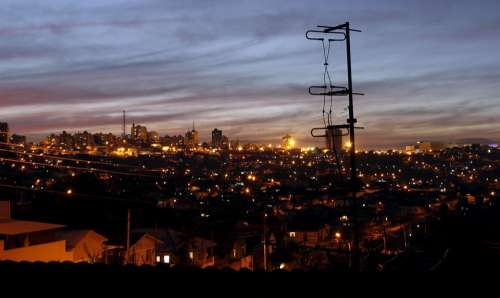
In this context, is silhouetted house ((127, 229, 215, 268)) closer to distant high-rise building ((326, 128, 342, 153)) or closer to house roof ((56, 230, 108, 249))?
house roof ((56, 230, 108, 249))

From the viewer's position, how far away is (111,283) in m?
4.31

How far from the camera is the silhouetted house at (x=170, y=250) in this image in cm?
1778

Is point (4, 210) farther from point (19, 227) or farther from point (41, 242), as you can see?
point (41, 242)

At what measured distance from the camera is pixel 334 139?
6.68m

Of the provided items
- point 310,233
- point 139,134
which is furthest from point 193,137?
point 310,233

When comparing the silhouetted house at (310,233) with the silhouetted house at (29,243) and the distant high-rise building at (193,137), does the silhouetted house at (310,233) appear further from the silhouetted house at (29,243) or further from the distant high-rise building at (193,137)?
the distant high-rise building at (193,137)

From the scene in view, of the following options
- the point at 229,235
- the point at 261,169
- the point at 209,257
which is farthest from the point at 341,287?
the point at 261,169

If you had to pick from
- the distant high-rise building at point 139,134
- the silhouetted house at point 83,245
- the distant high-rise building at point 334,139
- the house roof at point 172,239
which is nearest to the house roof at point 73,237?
the silhouetted house at point 83,245

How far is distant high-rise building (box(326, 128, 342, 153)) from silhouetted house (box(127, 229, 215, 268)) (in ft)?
38.5

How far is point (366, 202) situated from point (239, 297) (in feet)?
108

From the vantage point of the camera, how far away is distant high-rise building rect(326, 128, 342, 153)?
6.64 metres

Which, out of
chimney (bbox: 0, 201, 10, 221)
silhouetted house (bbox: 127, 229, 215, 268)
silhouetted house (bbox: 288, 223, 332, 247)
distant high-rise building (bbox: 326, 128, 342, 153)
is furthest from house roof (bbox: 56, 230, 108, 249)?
distant high-rise building (bbox: 326, 128, 342, 153)

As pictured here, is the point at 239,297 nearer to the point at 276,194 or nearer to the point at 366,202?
the point at 366,202

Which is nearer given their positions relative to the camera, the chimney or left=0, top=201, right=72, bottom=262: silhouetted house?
left=0, top=201, right=72, bottom=262: silhouetted house
